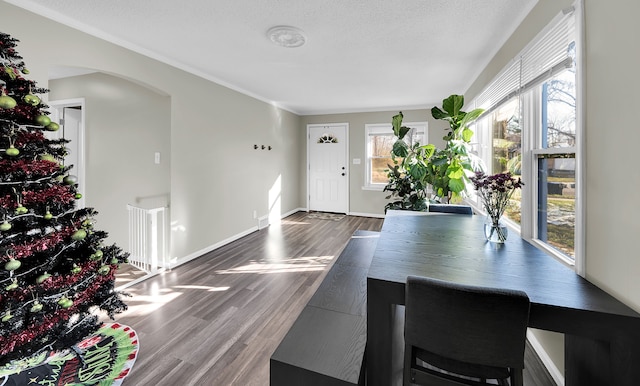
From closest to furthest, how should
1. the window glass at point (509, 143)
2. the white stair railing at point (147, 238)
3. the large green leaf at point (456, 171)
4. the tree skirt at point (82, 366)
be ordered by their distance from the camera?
the tree skirt at point (82, 366) < the window glass at point (509, 143) < the large green leaf at point (456, 171) < the white stair railing at point (147, 238)

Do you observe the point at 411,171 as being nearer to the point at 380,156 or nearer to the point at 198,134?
the point at 198,134

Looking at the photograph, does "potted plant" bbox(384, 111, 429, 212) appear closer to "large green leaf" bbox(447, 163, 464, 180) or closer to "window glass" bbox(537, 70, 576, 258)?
"large green leaf" bbox(447, 163, 464, 180)

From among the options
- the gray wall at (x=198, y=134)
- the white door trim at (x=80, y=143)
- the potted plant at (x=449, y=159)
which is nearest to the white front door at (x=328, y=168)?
the gray wall at (x=198, y=134)

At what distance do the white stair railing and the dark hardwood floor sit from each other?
0.79 feet

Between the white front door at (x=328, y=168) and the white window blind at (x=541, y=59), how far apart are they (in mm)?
3812

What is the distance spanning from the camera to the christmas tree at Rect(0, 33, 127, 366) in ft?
4.14

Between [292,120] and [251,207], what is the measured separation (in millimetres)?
2388

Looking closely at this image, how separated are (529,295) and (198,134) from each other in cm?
356

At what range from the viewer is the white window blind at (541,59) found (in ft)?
4.64

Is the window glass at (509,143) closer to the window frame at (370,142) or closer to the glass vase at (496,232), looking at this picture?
the glass vase at (496,232)

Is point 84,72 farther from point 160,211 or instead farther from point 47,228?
point 47,228

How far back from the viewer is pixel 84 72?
341 centimetres

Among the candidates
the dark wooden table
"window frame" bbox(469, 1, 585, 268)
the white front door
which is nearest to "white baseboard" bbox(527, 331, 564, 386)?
the dark wooden table

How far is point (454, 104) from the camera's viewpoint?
2.82 m
